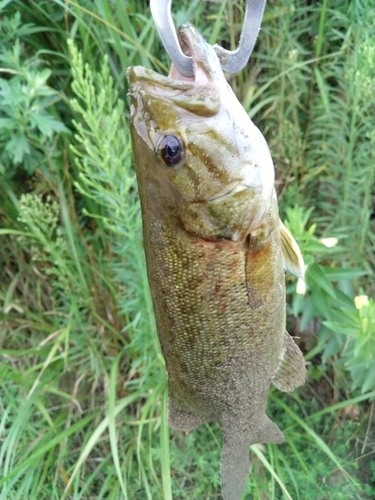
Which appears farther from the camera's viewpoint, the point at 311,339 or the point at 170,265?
the point at 311,339

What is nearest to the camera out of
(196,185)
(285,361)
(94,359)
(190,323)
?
(196,185)

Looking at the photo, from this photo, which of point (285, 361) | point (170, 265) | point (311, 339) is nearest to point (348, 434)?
point (311, 339)

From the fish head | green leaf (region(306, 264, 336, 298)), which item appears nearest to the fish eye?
the fish head

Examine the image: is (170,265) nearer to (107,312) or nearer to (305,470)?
(107,312)

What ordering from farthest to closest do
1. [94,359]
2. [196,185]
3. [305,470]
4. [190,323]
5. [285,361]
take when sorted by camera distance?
[94,359], [305,470], [285,361], [190,323], [196,185]

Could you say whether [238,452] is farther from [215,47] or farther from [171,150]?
[215,47]

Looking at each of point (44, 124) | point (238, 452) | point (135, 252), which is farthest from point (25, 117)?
point (238, 452)
